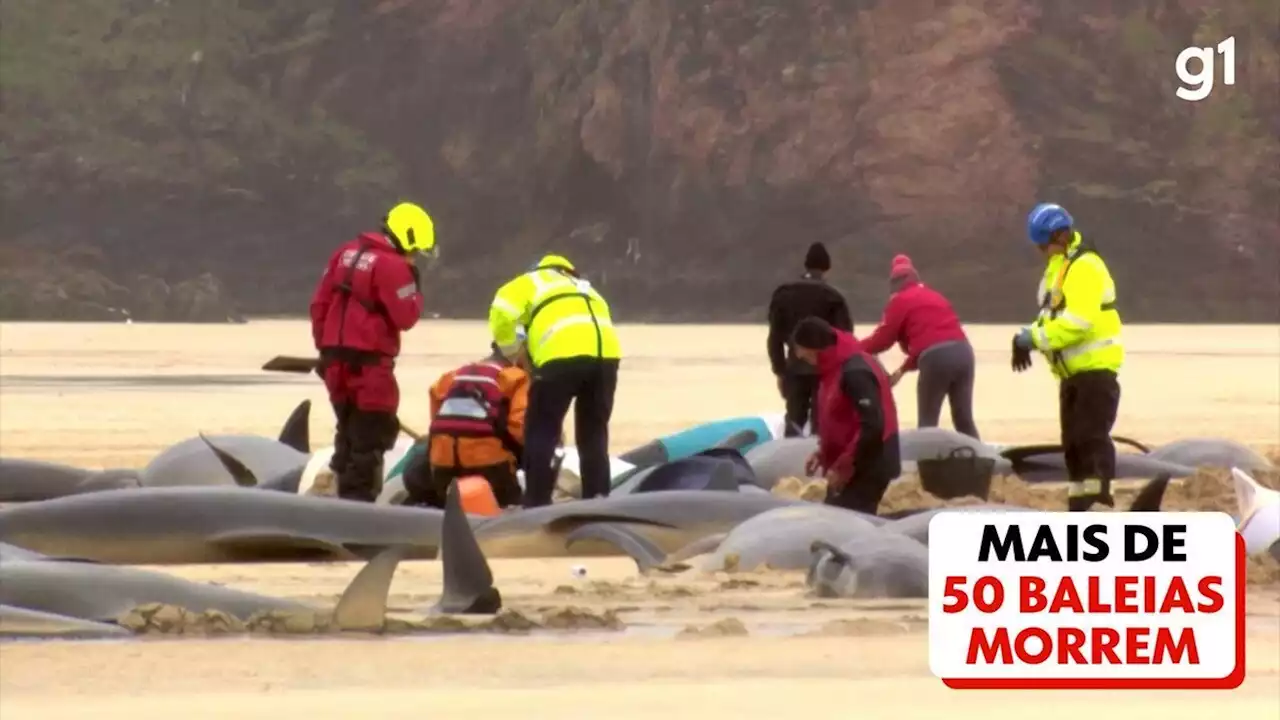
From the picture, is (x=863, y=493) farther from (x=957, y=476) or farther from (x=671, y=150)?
(x=671, y=150)

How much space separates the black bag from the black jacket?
6.12 feet

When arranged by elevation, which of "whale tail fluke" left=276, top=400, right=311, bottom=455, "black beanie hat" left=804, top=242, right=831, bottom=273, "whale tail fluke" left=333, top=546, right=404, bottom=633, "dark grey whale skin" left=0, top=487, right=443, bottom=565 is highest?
→ "black beanie hat" left=804, top=242, right=831, bottom=273

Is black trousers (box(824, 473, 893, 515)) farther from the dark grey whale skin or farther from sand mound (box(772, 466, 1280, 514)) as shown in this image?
the dark grey whale skin

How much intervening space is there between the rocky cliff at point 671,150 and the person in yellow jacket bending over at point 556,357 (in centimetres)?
6123

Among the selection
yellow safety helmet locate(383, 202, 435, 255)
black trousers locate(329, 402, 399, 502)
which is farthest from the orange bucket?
yellow safety helmet locate(383, 202, 435, 255)

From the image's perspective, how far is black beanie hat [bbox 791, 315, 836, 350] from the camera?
38.4ft

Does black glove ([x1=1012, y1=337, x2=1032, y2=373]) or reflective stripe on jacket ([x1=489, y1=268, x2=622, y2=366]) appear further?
reflective stripe on jacket ([x1=489, y1=268, x2=622, y2=366])

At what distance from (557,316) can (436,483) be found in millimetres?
1062

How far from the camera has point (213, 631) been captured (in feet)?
30.4

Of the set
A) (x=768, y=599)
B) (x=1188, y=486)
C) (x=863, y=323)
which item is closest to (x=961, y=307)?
(x=863, y=323)

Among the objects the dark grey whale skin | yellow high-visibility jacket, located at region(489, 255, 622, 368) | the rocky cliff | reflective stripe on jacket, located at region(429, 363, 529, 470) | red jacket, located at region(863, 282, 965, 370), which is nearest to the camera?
the dark grey whale skin

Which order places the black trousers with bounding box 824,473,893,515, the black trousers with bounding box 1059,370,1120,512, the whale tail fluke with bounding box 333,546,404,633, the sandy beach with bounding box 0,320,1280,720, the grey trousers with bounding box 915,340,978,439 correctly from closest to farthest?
the sandy beach with bounding box 0,320,1280,720 → the whale tail fluke with bounding box 333,546,404,633 → the black trousers with bounding box 824,473,893,515 → the black trousers with bounding box 1059,370,1120,512 → the grey trousers with bounding box 915,340,978,439

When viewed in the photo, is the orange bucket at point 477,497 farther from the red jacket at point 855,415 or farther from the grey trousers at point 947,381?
the grey trousers at point 947,381

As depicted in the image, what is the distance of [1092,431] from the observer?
12.4 m
